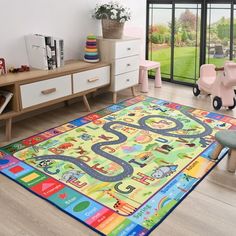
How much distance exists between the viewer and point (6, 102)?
2.75m

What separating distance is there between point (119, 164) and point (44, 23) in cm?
177

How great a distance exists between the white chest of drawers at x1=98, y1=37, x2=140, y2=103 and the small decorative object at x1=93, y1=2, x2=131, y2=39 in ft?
0.38

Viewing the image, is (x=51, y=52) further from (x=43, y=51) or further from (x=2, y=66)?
(x=2, y=66)

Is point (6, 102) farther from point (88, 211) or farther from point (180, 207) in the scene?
point (180, 207)

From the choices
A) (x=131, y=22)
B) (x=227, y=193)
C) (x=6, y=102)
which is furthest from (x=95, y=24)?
(x=227, y=193)

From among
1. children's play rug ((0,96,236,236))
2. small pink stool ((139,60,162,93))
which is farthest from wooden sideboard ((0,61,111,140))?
small pink stool ((139,60,162,93))

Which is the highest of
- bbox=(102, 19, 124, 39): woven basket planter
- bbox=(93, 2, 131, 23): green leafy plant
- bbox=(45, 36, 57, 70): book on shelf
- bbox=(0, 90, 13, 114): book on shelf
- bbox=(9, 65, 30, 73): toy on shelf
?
bbox=(93, 2, 131, 23): green leafy plant

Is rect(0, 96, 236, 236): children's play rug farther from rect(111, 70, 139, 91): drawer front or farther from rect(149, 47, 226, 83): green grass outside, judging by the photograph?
rect(149, 47, 226, 83): green grass outside

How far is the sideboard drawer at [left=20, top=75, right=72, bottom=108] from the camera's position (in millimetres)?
2848

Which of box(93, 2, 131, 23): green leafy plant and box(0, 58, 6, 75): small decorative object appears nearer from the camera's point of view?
box(0, 58, 6, 75): small decorative object

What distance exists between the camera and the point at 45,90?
2.99 m

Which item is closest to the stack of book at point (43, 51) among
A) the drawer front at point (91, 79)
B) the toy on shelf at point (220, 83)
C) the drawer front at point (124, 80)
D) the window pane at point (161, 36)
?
the drawer front at point (91, 79)

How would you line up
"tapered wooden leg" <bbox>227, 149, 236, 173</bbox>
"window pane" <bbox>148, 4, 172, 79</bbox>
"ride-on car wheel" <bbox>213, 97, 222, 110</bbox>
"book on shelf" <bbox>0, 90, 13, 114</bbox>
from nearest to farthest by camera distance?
1. "tapered wooden leg" <bbox>227, 149, 236, 173</bbox>
2. "book on shelf" <bbox>0, 90, 13, 114</bbox>
3. "ride-on car wheel" <bbox>213, 97, 222, 110</bbox>
4. "window pane" <bbox>148, 4, 172, 79</bbox>

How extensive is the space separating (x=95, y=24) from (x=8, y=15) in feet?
3.81
